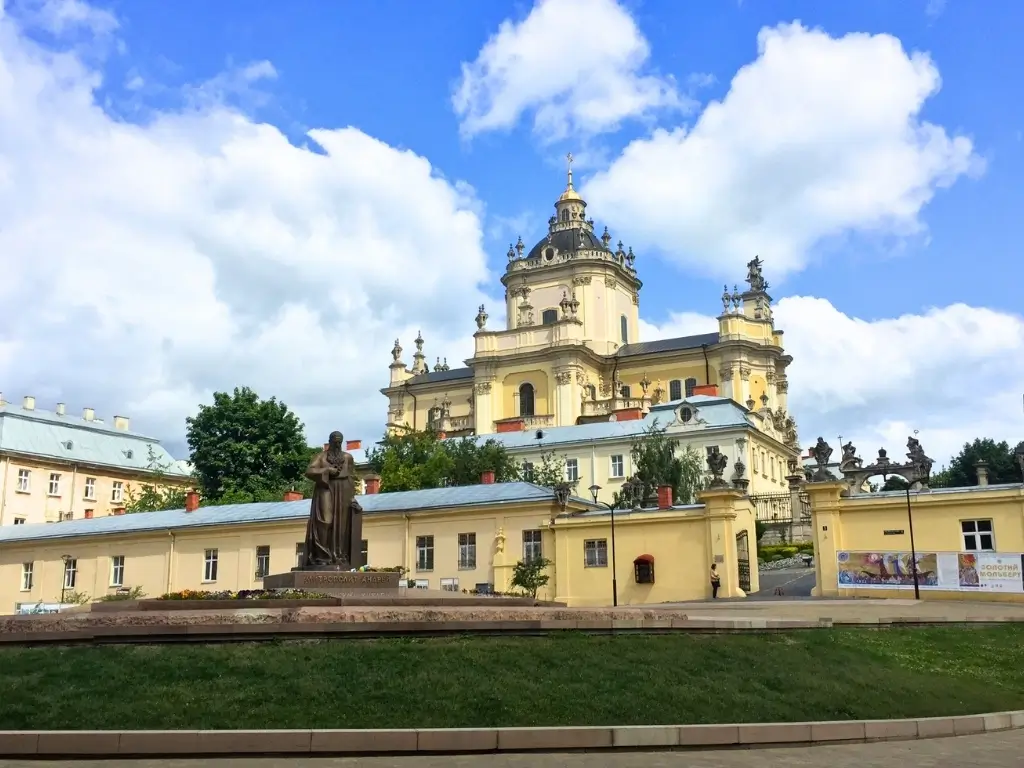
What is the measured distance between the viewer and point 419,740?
449 inches

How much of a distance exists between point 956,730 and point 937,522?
65.7ft

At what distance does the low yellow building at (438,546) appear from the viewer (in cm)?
3588

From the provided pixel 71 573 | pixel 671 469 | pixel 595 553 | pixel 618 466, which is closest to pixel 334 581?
pixel 595 553

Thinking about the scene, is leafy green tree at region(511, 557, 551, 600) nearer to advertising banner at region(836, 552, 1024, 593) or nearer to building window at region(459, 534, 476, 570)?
building window at region(459, 534, 476, 570)

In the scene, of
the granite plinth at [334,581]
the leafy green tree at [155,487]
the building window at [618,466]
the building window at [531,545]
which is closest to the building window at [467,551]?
the building window at [531,545]

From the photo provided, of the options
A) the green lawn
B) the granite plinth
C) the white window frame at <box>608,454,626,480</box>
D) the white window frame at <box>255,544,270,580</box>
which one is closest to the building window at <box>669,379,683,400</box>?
the white window frame at <box>608,454,626,480</box>

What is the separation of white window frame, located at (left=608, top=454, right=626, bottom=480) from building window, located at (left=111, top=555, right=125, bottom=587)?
31.2m

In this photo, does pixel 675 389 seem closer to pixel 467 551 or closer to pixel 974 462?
pixel 974 462

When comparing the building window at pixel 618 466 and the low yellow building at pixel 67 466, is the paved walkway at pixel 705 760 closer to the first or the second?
the building window at pixel 618 466

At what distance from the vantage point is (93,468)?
77062 millimetres

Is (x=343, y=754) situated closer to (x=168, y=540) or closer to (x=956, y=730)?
Result: (x=956, y=730)

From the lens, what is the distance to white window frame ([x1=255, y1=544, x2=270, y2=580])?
42.6m

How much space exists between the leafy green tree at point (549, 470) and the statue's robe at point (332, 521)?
38174mm

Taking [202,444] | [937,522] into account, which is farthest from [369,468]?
[937,522]
